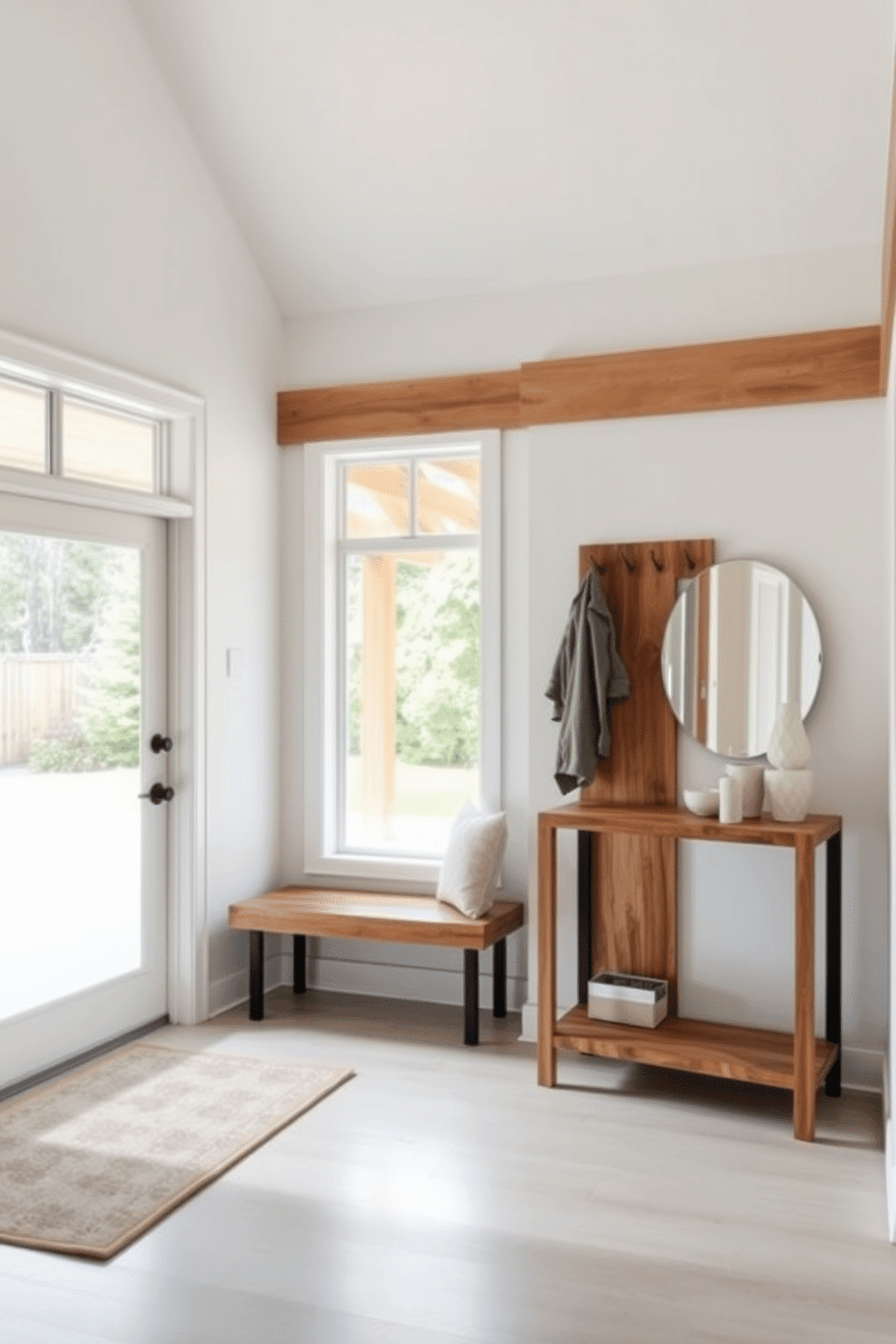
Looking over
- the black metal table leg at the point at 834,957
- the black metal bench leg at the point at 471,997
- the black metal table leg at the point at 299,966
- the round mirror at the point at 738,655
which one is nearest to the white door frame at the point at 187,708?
the black metal table leg at the point at 299,966

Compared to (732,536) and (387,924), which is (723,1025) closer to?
(387,924)

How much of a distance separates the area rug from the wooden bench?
51cm

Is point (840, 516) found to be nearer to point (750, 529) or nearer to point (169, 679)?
point (750, 529)

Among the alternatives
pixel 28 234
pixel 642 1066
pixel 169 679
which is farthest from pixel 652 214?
pixel 642 1066

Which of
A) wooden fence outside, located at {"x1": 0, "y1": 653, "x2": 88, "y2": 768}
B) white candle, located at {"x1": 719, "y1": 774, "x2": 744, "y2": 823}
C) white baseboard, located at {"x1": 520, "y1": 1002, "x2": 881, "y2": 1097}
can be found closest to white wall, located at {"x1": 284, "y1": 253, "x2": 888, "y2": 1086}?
white baseboard, located at {"x1": 520, "y1": 1002, "x2": 881, "y2": 1097}

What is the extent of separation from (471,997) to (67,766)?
1.59 m

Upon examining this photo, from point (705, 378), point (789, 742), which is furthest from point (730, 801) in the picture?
point (705, 378)

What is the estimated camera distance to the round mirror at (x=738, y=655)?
3.98 metres

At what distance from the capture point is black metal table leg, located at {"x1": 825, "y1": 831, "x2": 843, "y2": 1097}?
12.4 feet

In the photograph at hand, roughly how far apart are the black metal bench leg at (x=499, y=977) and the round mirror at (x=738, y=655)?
1136 mm

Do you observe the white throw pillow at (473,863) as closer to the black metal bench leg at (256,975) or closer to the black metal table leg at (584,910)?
the black metal table leg at (584,910)

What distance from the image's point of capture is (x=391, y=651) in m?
4.98

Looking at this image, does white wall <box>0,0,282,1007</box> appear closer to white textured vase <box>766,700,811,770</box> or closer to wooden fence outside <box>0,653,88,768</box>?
wooden fence outside <box>0,653,88,768</box>

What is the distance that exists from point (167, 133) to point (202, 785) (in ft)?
7.64
